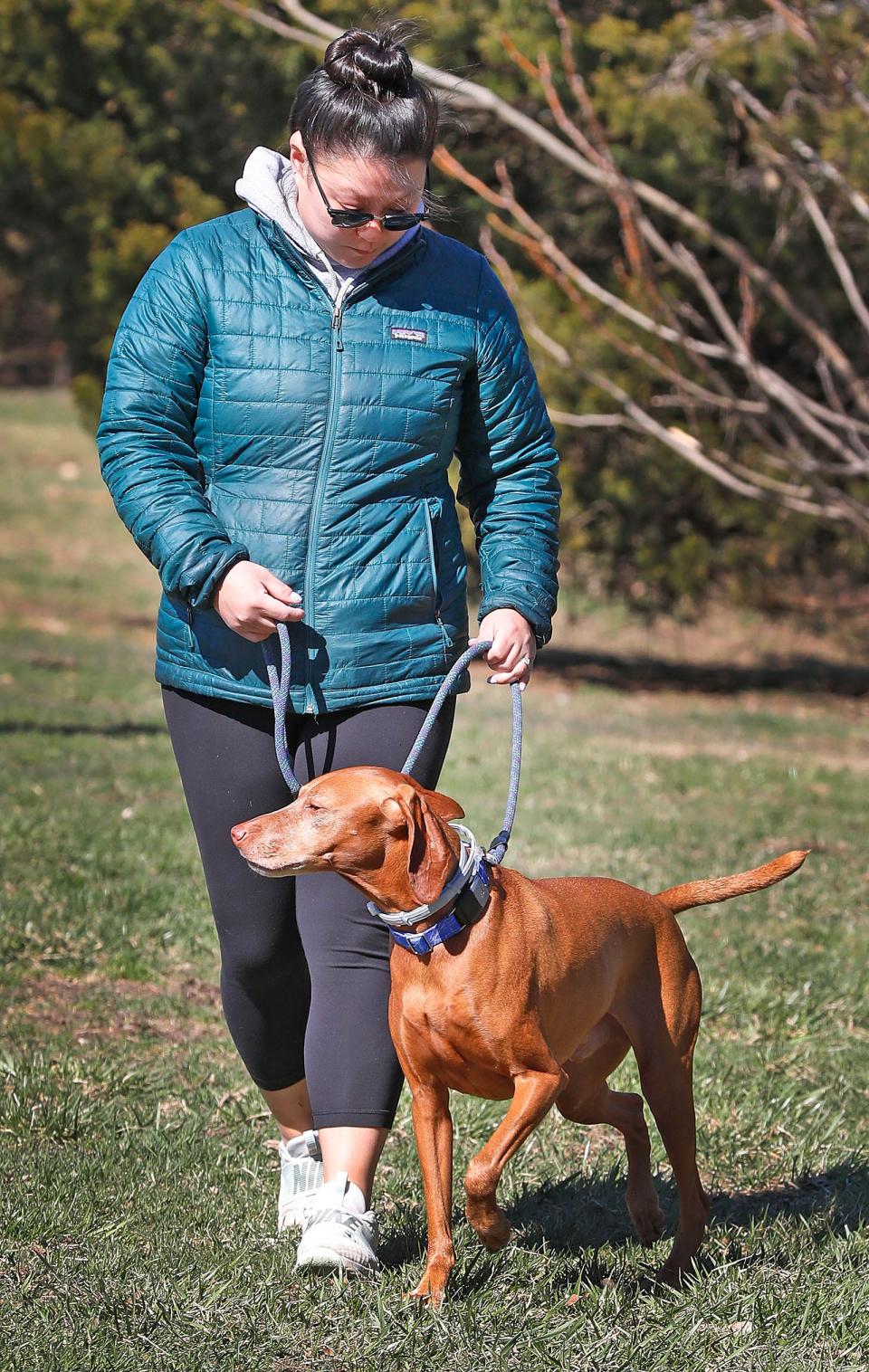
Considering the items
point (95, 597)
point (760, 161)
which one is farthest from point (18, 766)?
point (95, 597)

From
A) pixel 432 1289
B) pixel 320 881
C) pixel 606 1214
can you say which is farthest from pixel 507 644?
pixel 606 1214

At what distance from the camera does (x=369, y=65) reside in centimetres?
303

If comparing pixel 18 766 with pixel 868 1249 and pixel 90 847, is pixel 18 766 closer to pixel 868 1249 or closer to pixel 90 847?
pixel 90 847

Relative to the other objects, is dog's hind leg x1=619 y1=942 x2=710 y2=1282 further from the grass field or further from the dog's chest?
the dog's chest

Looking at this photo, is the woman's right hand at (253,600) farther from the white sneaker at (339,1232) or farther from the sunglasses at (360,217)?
the white sneaker at (339,1232)

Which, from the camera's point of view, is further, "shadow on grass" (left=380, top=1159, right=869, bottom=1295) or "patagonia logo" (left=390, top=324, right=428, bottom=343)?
"shadow on grass" (left=380, top=1159, right=869, bottom=1295)

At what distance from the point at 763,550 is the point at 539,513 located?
1028 centimetres

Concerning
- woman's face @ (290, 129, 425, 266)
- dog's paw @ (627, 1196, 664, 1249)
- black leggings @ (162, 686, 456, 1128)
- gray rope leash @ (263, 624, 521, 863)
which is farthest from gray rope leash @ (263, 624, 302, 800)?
dog's paw @ (627, 1196, 664, 1249)

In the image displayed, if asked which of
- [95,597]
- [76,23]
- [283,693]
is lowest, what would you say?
[95,597]

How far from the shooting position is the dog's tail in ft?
11.1

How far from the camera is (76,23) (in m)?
13.7

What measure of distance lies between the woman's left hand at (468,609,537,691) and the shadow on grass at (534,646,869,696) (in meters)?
11.6

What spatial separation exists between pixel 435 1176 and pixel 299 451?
1.40 metres

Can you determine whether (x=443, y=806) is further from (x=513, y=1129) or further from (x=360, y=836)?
(x=513, y=1129)
